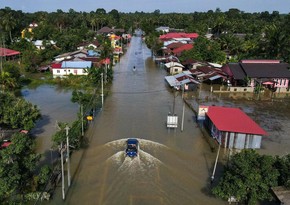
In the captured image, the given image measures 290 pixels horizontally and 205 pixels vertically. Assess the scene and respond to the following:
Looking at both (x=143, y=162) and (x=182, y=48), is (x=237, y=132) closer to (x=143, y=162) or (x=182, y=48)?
(x=143, y=162)

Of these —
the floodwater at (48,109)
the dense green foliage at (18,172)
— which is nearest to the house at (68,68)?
the floodwater at (48,109)

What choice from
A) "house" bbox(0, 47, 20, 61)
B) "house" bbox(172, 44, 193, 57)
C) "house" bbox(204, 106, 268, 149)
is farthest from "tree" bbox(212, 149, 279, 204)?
"house" bbox(0, 47, 20, 61)

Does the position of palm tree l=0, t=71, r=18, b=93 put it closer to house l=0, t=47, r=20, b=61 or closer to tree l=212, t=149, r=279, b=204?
house l=0, t=47, r=20, b=61

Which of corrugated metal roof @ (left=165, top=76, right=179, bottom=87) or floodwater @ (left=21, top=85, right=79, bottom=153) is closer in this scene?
floodwater @ (left=21, top=85, right=79, bottom=153)

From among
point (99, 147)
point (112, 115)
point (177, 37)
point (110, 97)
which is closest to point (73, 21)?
point (177, 37)

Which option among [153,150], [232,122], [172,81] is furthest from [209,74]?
[153,150]

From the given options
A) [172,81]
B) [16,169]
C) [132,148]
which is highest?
[172,81]
